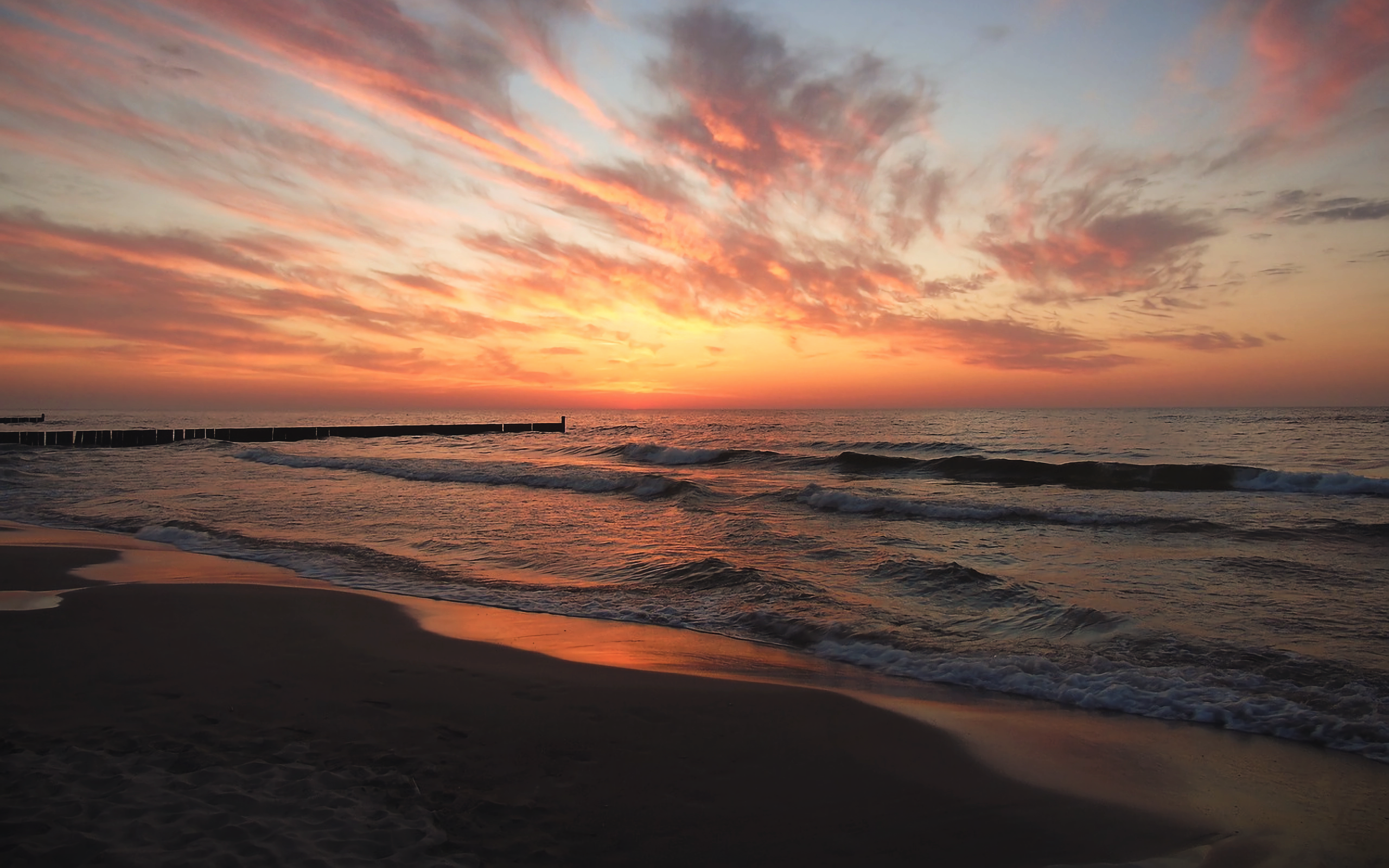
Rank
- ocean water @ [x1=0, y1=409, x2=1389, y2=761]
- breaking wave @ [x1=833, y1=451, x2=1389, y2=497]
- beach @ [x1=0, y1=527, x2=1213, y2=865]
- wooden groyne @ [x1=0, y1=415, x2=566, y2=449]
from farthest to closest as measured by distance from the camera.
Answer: wooden groyne @ [x1=0, y1=415, x2=566, y2=449] < breaking wave @ [x1=833, y1=451, x2=1389, y2=497] < ocean water @ [x1=0, y1=409, x2=1389, y2=761] < beach @ [x1=0, y1=527, x2=1213, y2=865]

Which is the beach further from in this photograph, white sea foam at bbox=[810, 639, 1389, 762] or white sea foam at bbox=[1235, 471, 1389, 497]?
white sea foam at bbox=[1235, 471, 1389, 497]

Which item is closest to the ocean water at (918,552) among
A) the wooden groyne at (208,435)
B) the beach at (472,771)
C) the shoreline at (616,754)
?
the shoreline at (616,754)

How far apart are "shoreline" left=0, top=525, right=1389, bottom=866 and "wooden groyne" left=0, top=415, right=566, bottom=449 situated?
147 feet

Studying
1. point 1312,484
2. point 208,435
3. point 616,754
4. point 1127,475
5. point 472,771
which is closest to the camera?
point 472,771

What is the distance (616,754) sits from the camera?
13.8 feet

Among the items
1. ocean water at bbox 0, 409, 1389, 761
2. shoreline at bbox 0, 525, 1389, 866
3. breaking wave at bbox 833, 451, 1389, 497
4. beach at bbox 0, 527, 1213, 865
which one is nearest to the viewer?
beach at bbox 0, 527, 1213, 865

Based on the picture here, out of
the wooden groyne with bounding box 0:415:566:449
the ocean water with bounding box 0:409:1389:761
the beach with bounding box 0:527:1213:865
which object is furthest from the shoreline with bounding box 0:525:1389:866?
the wooden groyne with bounding box 0:415:566:449

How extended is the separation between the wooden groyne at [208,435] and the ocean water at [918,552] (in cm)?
1535

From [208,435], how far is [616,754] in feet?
183

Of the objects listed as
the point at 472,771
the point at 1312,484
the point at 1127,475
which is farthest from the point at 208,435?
the point at 1312,484

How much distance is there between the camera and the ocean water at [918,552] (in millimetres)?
6227

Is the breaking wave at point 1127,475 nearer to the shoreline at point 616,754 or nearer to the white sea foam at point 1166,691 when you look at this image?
the white sea foam at point 1166,691

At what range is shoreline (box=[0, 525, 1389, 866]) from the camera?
3.36m

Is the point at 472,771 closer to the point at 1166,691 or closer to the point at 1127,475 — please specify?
the point at 1166,691
